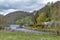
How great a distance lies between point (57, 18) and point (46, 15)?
5394 centimetres

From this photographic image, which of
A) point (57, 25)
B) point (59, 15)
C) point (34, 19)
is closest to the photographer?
point (57, 25)


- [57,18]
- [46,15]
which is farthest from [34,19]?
[57,18]

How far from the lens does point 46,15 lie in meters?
99.2

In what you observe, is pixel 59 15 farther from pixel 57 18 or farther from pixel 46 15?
pixel 46 15

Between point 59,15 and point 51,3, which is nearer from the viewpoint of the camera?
point 59,15

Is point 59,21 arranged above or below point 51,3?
below

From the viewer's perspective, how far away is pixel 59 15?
45.3 meters

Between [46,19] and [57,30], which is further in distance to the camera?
[46,19]

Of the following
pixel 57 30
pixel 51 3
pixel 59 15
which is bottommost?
pixel 57 30

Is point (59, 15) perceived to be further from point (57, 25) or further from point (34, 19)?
point (34, 19)

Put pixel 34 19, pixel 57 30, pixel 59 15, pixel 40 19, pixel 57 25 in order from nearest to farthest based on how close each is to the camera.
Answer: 1. pixel 57 30
2. pixel 57 25
3. pixel 59 15
4. pixel 40 19
5. pixel 34 19

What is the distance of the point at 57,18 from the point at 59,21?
2335 mm

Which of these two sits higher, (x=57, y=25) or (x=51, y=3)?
(x=51, y=3)

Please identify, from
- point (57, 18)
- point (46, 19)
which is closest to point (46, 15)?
point (46, 19)
